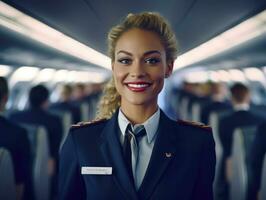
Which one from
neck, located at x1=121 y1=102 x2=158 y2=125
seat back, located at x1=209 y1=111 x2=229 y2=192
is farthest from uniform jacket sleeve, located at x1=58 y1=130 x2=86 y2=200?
seat back, located at x1=209 y1=111 x2=229 y2=192

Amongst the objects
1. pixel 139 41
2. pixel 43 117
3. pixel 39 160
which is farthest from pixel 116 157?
pixel 43 117

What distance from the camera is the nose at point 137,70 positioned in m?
1.74

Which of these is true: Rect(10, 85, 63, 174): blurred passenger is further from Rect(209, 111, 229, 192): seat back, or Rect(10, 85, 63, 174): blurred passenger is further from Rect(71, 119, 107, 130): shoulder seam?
Rect(71, 119, 107, 130): shoulder seam

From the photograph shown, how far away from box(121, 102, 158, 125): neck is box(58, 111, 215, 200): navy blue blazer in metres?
0.09

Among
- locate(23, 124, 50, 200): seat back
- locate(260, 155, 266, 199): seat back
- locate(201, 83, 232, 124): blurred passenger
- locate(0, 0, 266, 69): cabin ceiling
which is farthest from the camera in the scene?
locate(201, 83, 232, 124): blurred passenger

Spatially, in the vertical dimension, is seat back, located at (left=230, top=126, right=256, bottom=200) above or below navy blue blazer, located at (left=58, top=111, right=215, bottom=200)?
below

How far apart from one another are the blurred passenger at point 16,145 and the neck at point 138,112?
5.90ft

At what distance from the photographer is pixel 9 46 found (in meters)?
6.44

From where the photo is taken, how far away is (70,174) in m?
1.90

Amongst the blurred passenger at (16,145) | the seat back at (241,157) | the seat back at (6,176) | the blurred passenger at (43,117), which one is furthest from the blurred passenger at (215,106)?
the seat back at (6,176)

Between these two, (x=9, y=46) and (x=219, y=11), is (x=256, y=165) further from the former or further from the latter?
(x=9, y=46)

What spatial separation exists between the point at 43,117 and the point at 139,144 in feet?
11.8

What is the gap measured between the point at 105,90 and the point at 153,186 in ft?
1.80

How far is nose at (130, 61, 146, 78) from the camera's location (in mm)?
1742
